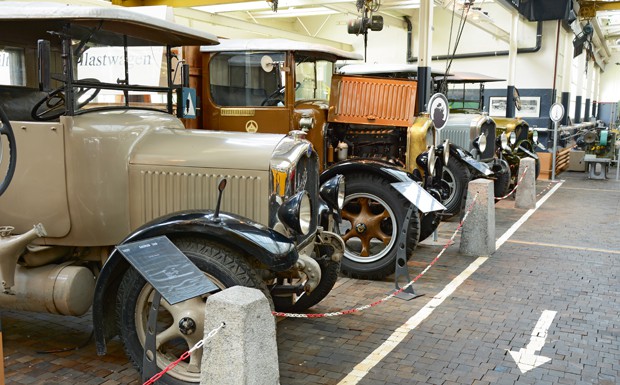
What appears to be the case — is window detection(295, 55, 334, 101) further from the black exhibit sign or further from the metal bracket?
the metal bracket

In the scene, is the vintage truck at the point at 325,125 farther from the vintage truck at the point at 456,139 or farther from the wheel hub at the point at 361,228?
the vintage truck at the point at 456,139

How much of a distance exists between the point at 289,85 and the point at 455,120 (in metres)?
4.83

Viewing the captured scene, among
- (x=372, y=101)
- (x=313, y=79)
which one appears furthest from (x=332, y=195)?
(x=372, y=101)

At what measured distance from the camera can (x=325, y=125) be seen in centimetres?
679

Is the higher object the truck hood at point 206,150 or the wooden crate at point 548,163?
the truck hood at point 206,150

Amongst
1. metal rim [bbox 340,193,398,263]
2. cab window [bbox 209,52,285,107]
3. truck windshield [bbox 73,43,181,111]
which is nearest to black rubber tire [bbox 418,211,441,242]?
metal rim [bbox 340,193,398,263]

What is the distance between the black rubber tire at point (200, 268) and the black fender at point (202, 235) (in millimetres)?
58

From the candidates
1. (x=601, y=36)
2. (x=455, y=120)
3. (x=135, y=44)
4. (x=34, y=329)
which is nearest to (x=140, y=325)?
(x=34, y=329)

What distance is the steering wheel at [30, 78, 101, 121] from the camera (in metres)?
3.79

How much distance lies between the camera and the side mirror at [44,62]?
3.26 metres

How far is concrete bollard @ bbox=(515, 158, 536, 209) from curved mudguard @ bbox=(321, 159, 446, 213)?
15.4ft

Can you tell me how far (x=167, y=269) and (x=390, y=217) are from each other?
3195 mm

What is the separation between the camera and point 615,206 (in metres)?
10.3

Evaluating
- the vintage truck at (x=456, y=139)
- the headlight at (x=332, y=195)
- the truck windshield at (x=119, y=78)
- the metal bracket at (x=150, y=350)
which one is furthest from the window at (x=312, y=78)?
the metal bracket at (x=150, y=350)
